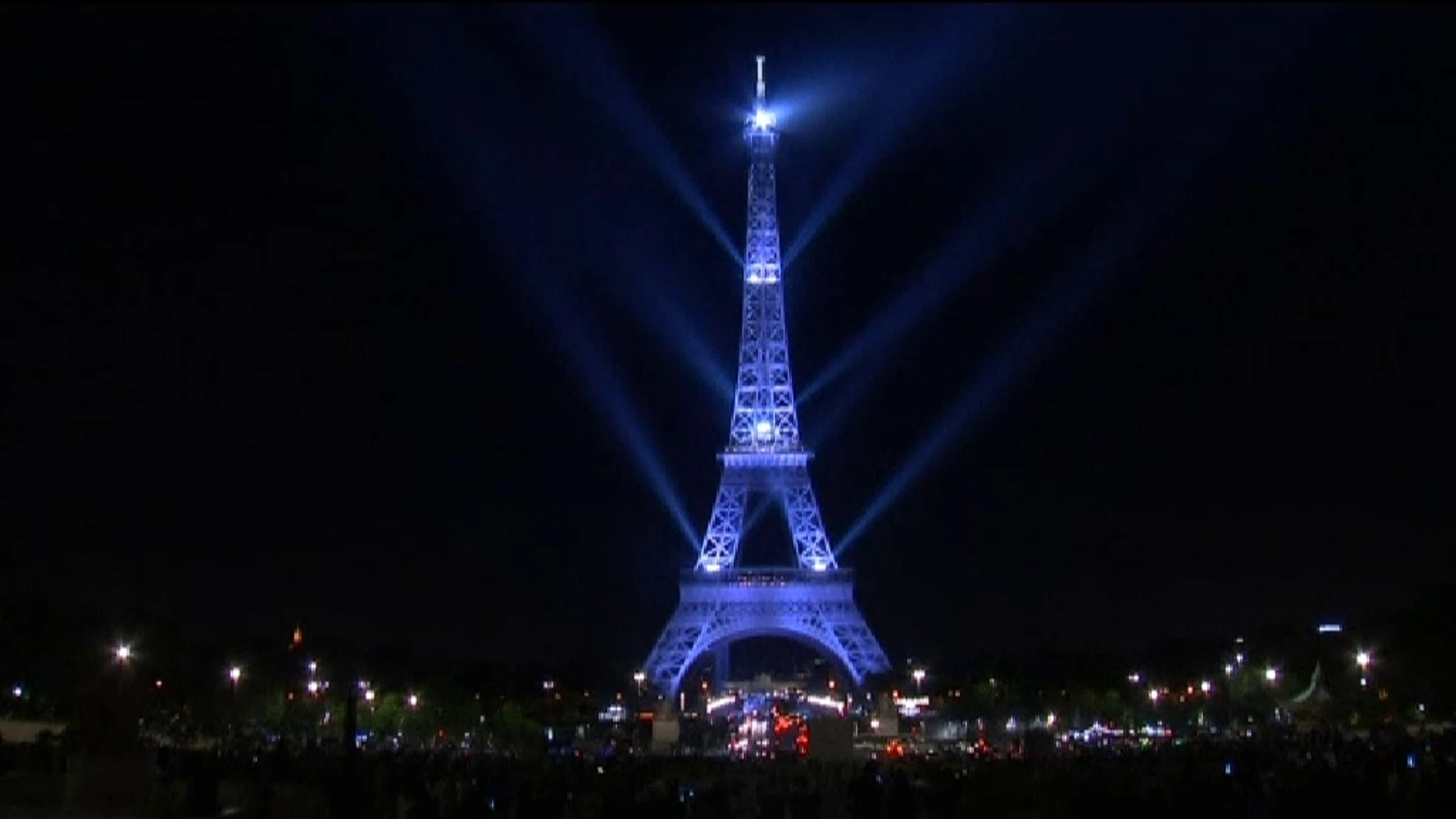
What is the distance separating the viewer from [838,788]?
33000mm

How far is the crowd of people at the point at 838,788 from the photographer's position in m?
21.4

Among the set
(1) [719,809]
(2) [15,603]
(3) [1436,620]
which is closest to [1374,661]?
(3) [1436,620]

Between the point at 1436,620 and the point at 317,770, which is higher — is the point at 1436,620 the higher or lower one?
the higher one

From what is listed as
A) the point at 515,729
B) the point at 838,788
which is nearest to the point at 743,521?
the point at 515,729

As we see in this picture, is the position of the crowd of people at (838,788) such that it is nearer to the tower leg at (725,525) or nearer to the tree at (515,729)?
the tree at (515,729)

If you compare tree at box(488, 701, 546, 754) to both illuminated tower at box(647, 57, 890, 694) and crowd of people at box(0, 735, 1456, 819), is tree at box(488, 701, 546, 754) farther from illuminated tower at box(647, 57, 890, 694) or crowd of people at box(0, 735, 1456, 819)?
crowd of people at box(0, 735, 1456, 819)

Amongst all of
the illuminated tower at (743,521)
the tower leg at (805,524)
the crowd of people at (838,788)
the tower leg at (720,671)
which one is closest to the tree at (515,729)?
the illuminated tower at (743,521)

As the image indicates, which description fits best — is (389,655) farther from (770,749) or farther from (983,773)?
(983,773)

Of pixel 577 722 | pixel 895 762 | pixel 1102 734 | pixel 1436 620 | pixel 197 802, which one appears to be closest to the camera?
pixel 197 802

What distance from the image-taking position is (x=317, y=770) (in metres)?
27.5

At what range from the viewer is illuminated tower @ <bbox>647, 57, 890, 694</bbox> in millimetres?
86000

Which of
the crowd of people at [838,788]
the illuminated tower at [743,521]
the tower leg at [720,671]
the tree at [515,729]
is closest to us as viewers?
the crowd of people at [838,788]

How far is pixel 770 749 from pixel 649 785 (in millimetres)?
31096

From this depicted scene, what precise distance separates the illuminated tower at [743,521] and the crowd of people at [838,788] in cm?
5155
